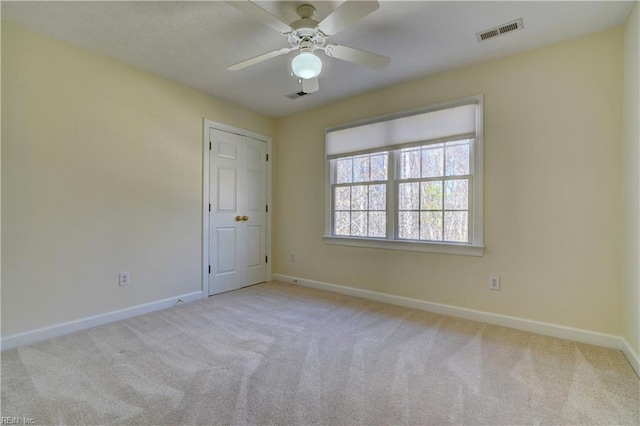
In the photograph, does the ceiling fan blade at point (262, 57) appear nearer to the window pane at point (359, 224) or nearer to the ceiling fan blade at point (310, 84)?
the ceiling fan blade at point (310, 84)

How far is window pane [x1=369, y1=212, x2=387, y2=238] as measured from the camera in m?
3.48

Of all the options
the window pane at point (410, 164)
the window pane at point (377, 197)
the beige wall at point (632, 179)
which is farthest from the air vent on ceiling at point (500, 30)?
the window pane at point (377, 197)

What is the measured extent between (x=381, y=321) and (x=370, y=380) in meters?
1.02

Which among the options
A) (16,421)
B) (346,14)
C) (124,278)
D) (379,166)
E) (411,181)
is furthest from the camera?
(379,166)

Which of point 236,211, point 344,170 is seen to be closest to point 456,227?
point 344,170

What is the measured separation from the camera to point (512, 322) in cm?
265

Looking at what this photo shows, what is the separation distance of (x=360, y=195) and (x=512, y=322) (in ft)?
6.61

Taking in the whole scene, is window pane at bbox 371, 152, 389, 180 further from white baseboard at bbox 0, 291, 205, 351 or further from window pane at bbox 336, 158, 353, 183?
white baseboard at bbox 0, 291, 205, 351

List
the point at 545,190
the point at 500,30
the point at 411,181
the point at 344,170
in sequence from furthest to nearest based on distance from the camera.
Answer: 1. the point at 344,170
2. the point at 411,181
3. the point at 545,190
4. the point at 500,30

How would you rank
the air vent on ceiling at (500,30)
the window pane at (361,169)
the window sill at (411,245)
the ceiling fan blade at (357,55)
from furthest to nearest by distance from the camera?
the window pane at (361,169), the window sill at (411,245), the air vent on ceiling at (500,30), the ceiling fan blade at (357,55)

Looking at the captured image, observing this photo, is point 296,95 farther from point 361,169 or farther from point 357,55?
point 357,55

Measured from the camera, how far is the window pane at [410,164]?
3.23m

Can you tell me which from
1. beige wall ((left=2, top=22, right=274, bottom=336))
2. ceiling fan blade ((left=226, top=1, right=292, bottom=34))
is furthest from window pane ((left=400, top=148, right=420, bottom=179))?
beige wall ((left=2, top=22, right=274, bottom=336))

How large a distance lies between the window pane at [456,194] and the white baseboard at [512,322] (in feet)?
3.35
